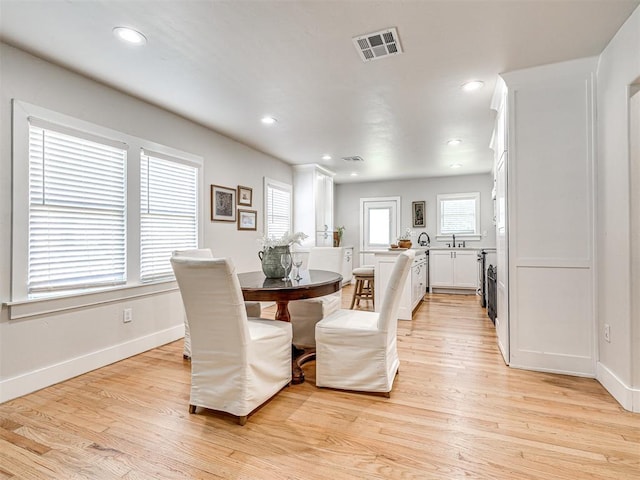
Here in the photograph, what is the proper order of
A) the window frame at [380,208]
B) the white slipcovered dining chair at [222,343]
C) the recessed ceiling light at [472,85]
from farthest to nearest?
the window frame at [380,208] < the recessed ceiling light at [472,85] < the white slipcovered dining chair at [222,343]

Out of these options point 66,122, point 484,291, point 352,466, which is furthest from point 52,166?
point 484,291

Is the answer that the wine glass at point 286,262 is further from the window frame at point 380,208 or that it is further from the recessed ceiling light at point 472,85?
the window frame at point 380,208

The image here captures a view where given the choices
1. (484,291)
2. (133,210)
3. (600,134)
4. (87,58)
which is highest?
(87,58)

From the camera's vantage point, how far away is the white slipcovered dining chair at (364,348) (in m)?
2.26

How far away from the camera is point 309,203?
6172mm

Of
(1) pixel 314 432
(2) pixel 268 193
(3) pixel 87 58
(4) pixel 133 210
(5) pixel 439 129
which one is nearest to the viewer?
(1) pixel 314 432

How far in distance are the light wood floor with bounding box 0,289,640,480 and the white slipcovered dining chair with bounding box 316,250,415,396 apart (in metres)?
0.10

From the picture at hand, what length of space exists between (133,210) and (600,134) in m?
3.99

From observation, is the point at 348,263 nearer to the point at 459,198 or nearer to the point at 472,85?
the point at 459,198

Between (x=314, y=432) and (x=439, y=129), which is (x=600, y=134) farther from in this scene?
(x=314, y=432)

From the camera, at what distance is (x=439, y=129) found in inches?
164

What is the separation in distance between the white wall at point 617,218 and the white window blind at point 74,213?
3.93 metres

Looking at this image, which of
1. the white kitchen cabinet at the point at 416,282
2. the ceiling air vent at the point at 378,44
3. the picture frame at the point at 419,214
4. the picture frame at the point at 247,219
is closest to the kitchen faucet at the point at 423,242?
the picture frame at the point at 419,214

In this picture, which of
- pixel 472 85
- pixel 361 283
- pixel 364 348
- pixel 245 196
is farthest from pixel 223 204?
pixel 472 85
